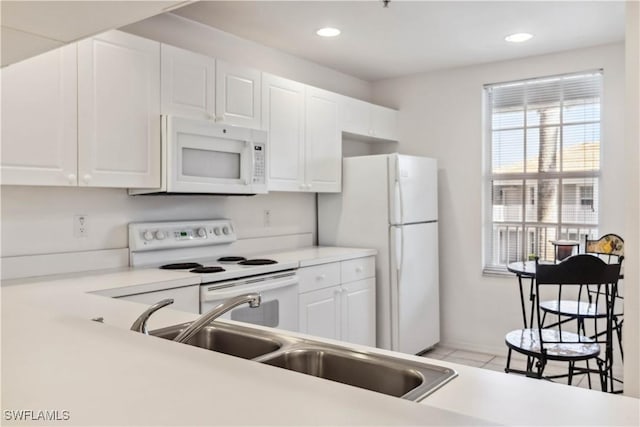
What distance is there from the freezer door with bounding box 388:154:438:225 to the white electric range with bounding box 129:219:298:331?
1084 mm

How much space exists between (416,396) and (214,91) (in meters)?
2.49

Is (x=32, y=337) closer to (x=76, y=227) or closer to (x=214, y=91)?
(x=76, y=227)

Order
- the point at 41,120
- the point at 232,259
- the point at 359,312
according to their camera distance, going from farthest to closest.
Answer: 1. the point at 359,312
2. the point at 232,259
3. the point at 41,120

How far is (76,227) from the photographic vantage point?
262 cm

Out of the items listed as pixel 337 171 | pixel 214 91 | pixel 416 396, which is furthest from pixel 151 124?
pixel 416 396

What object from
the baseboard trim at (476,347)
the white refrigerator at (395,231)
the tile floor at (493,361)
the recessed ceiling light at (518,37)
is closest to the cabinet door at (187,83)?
the white refrigerator at (395,231)

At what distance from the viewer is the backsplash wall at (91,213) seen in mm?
2377

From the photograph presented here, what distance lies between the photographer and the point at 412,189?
392 cm

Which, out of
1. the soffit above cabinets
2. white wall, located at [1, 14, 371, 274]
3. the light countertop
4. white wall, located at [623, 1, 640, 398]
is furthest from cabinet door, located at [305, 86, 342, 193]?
the light countertop

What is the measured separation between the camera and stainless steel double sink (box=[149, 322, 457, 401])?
108cm

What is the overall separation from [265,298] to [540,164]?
2.64 m

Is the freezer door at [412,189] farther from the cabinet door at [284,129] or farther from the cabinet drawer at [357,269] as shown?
the cabinet door at [284,129]

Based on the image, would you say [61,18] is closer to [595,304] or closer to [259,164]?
[259,164]

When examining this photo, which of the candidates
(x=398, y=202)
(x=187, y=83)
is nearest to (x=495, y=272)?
(x=398, y=202)
